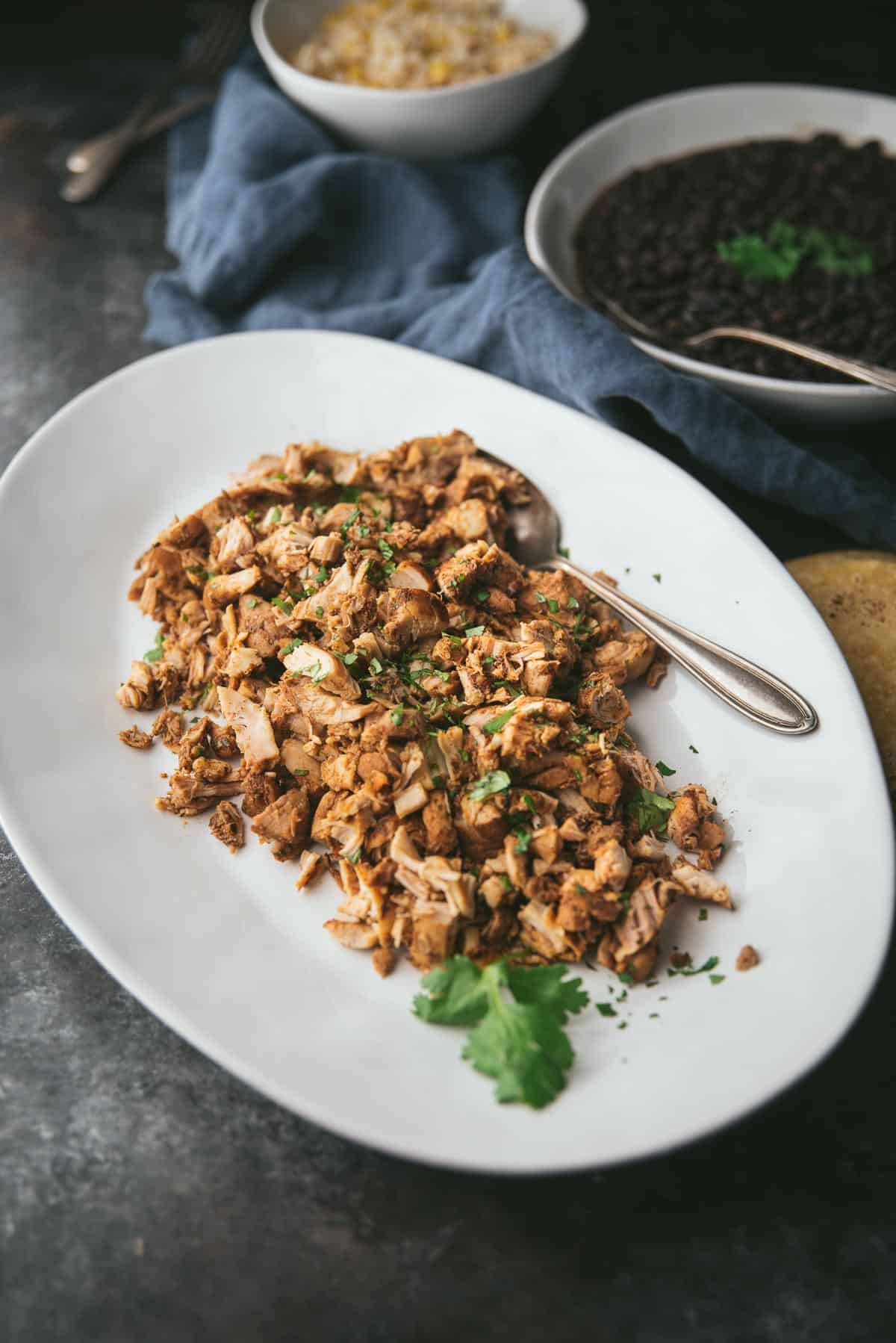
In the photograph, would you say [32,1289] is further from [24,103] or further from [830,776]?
[24,103]

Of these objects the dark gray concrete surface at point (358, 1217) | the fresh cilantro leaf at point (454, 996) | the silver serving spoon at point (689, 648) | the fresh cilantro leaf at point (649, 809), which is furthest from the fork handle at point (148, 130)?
the fresh cilantro leaf at point (454, 996)

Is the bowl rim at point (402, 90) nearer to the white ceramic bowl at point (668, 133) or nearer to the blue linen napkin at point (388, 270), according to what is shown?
the blue linen napkin at point (388, 270)

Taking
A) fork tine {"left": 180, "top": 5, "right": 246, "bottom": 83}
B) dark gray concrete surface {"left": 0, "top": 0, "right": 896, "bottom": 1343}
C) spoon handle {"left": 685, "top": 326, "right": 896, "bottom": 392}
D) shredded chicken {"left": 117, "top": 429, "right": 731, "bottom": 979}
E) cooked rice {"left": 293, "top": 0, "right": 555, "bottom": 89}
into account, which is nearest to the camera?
dark gray concrete surface {"left": 0, "top": 0, "right": 896, "bottom": 1343}

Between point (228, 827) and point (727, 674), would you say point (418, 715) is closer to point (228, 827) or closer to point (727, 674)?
point (228, 827)

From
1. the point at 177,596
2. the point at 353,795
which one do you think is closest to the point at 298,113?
the point at 177,596

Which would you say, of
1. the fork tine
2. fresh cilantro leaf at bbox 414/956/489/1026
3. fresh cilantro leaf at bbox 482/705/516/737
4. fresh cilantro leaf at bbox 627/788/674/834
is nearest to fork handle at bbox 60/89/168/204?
the fork tine

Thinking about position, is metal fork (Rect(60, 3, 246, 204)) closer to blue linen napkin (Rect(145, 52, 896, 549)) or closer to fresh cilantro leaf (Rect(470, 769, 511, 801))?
blue linen napkin (Rect(145, 52, 896, 549))
